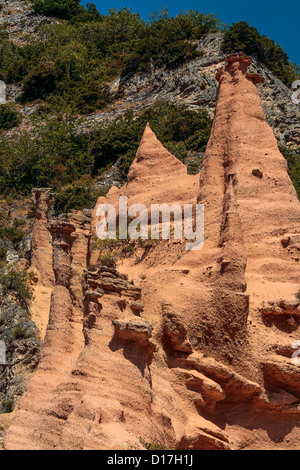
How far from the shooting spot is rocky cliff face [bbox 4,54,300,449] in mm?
13828

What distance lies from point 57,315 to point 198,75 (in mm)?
40041

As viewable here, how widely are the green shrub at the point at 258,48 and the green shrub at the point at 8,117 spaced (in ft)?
67.5

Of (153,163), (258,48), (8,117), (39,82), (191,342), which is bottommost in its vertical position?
(191,342)

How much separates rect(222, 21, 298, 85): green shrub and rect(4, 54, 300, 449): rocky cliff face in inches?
1484

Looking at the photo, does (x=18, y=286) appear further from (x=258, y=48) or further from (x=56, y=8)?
(x=56, y=8)

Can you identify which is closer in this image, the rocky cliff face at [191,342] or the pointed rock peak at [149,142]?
the rocky cliff face at [191,342]

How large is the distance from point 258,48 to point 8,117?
957 inches

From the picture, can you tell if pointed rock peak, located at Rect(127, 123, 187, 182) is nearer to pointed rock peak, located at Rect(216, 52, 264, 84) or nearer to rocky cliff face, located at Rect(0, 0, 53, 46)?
pointed rock peak, located at Rect(216, 52, 264, 84)

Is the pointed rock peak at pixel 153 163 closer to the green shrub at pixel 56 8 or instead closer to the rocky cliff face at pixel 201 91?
the rocky cliff face at pixel 201 91

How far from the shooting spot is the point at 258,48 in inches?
2235

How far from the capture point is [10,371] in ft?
70.0

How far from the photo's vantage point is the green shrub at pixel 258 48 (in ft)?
181

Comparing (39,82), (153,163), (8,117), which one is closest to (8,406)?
(153,163)

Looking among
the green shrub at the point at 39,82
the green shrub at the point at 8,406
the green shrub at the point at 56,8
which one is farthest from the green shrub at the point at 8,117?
the green shrub at the point at 8,406
